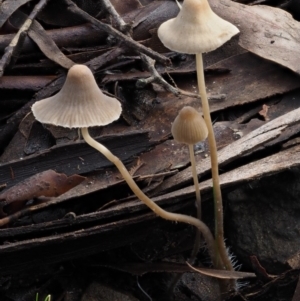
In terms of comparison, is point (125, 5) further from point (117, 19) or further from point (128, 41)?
point (128, 41)

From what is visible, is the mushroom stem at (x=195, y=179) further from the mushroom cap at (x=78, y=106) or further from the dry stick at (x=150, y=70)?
the dry stick at (x=150, y=70)

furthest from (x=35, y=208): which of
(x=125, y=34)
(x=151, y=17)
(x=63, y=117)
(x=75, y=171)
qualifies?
(x=151, y=17)

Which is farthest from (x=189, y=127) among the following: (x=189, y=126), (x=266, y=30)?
(x=266, y=30)

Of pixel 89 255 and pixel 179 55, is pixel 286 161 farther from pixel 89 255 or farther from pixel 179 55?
pixel 89 255

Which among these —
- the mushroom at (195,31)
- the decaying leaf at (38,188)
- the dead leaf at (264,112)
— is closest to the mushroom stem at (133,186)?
the decaying leaf at (38,188)

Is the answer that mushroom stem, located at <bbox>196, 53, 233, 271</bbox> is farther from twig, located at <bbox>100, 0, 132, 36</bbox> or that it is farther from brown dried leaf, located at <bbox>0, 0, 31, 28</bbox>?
brown dried leaf, located at <bbox>0, 0, 31, 28</bbox>

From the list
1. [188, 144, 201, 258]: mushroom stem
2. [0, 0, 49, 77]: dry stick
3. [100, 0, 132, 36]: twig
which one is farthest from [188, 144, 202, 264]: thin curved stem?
[0, 0, 49, 77]: dry stick

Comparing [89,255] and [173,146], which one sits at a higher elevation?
[173,146]
